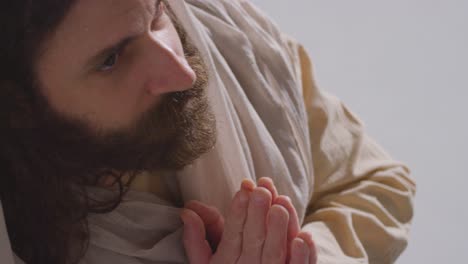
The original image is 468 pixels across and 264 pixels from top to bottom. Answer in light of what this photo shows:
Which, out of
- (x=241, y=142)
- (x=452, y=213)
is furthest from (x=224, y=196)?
(x=452, y=213)

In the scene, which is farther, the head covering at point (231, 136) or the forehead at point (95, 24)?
the head covering at point (231, 136)

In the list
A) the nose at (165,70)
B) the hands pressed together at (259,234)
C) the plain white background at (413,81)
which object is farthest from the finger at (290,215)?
the plain white background at (413,81)

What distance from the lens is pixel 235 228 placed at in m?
0.73

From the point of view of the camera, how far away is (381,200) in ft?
3.08

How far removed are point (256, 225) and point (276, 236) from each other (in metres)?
0.02

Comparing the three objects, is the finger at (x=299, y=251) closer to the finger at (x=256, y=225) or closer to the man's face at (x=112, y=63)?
the finger at (x=256, y=225)

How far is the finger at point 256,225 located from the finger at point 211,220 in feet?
0.18

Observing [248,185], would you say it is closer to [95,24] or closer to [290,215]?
[290,215]

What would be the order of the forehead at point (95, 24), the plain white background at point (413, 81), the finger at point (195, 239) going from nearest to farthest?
the forehead at point (95, 24) < the finger at point (195, 239) < the plain white background at point (413, 81)

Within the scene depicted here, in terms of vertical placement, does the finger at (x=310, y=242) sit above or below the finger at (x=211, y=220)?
above

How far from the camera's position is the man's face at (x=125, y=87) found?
66 cm

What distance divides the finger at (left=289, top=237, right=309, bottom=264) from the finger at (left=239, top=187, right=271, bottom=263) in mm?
28

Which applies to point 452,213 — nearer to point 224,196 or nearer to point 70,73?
point 224,196

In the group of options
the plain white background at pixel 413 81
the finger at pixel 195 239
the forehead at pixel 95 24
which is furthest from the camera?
the plain white background at pixel 413 81
